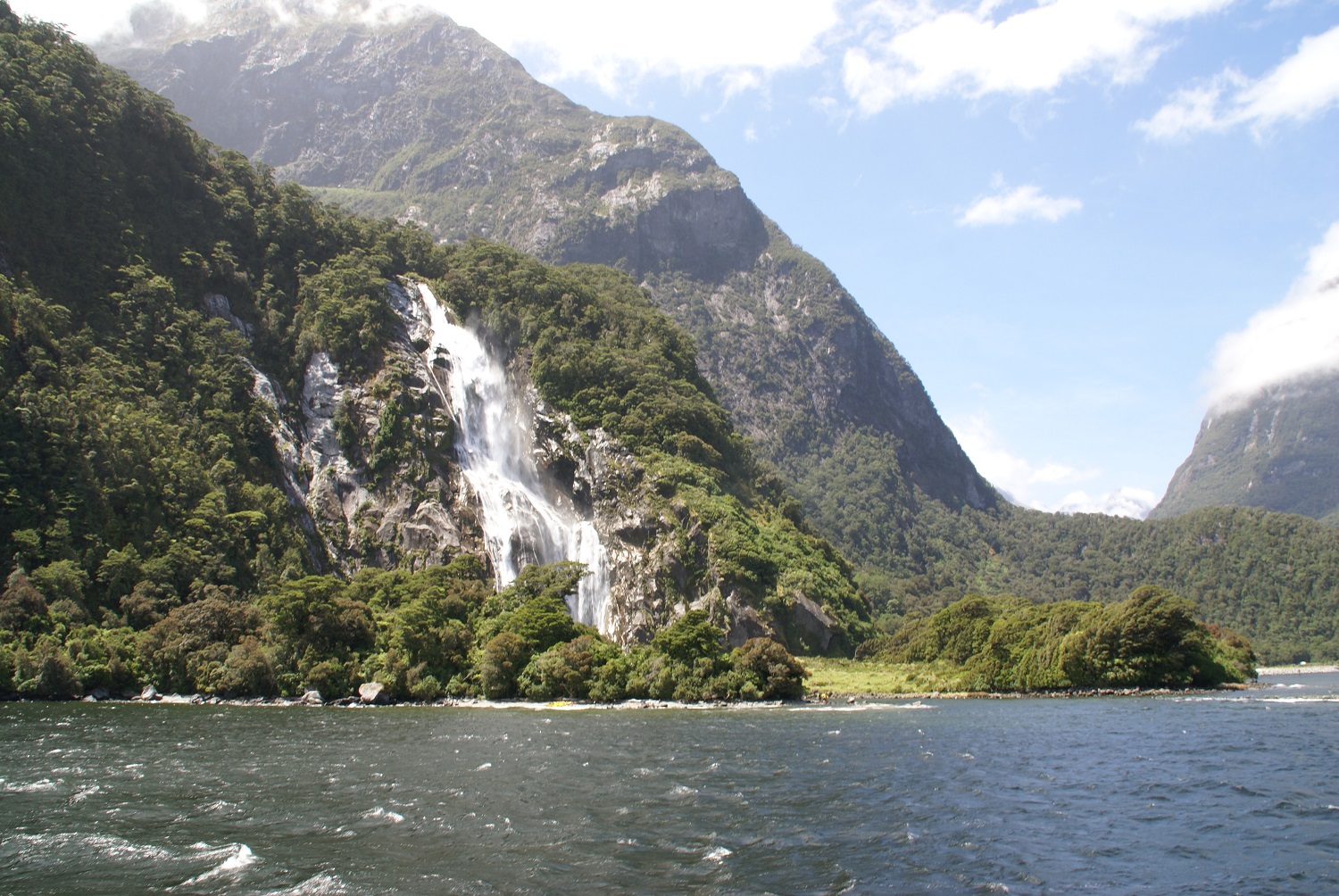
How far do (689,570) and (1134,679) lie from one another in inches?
1437

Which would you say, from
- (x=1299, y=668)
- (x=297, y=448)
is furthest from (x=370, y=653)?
(x=1299, y=668)

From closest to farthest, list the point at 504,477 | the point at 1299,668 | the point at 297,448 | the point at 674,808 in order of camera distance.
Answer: the point at 674,808 < the point at 297,448 < the point at 504,477 < the point at 1299,668

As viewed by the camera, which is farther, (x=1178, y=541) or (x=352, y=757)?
(x=1178, y=541)

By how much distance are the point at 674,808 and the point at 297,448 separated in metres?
77.6

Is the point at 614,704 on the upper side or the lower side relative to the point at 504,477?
lower

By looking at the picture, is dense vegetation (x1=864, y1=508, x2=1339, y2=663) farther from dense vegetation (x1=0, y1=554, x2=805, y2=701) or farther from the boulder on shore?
the boulder on shore

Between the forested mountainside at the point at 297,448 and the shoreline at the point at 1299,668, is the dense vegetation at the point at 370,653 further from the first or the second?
the shoreline at the point at 1299,668

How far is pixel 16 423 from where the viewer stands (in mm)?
67875

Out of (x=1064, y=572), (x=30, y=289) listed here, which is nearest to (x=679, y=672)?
(x=30, y=289)

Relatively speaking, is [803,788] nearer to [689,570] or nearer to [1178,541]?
[689,570]

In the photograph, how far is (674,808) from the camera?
23.9 m

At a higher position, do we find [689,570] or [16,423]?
[16,423]

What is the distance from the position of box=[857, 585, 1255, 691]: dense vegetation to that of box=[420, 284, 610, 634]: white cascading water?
3298 centimetres

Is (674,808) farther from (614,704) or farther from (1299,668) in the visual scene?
(1299,668)
